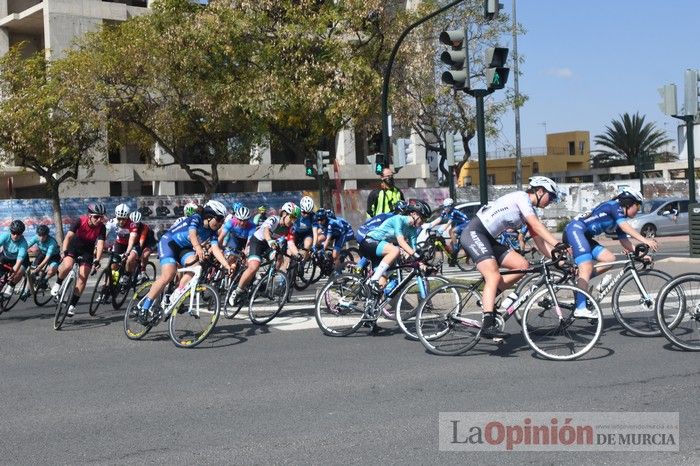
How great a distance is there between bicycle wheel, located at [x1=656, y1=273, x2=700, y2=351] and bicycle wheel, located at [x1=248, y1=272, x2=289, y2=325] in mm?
5009

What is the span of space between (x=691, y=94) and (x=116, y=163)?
32.3m

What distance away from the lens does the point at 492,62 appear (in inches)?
537

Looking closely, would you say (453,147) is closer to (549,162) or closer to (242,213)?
(242,213)

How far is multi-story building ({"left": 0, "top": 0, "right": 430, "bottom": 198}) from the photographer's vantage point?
4078cm

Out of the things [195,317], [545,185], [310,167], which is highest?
[310,167]

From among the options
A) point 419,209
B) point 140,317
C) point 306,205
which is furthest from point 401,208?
point 306,205

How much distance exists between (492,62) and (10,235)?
8148mm

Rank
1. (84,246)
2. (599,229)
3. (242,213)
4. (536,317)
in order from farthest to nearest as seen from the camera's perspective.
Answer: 1. (84,246)
2. (242,213)
3. (599,229)
4. (536,317)

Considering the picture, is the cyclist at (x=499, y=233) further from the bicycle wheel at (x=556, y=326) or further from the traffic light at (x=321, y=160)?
the traffic light at (x=321, y=160)

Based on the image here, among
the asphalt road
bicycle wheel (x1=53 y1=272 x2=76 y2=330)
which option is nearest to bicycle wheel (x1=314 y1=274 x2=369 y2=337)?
the asphalt road

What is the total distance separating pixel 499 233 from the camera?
8.98 m

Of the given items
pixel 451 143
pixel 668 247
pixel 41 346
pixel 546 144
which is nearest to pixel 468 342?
pixel 41 346

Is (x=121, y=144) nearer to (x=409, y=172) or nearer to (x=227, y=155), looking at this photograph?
(x=227, y=155)

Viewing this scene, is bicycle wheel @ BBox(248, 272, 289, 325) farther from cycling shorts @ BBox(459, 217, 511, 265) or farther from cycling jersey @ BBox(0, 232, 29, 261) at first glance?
cycling jersey @ BBox(0, 232, 29, 261)
